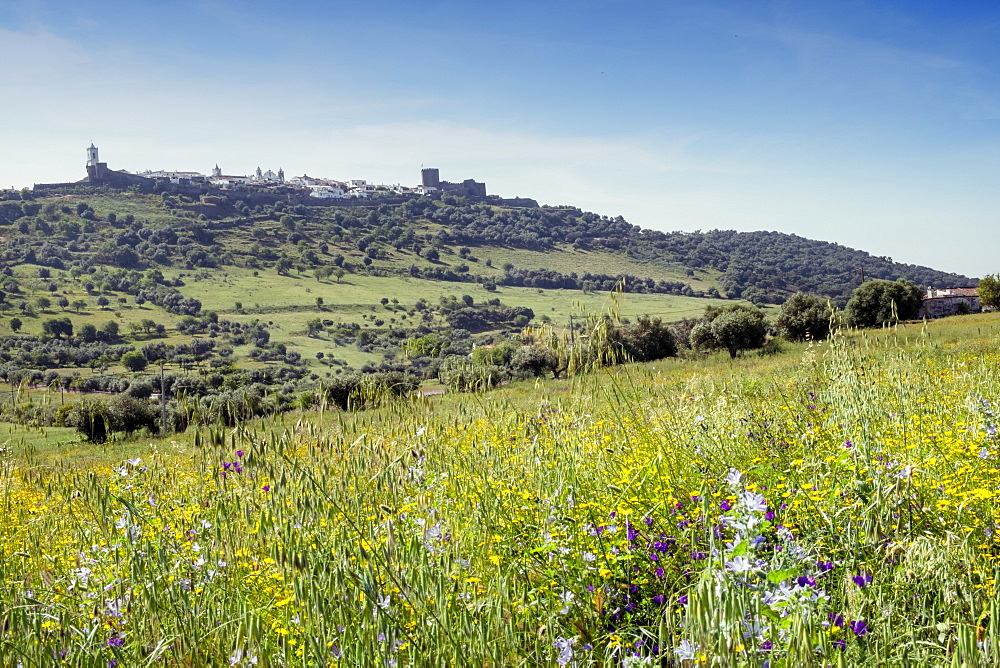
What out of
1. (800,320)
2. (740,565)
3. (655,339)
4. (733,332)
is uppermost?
(740,565)

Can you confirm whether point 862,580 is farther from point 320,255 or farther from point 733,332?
point 320,255

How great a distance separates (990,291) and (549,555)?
71377mm

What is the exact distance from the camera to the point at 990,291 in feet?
194

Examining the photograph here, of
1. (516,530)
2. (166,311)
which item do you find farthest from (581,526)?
(166,311)

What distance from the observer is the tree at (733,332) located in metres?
38.7

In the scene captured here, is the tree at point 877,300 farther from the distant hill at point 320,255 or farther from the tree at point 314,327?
the distant hill at point 320,255

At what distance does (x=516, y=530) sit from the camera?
11.7ft

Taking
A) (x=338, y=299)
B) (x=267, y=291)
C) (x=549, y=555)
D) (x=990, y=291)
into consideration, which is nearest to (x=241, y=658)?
(x=549, y=555)

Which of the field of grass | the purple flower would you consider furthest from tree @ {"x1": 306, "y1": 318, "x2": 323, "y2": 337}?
the purple flower

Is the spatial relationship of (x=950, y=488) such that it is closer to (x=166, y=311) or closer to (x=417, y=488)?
(x=417, y=488)

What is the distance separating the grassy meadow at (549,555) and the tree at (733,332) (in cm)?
3511

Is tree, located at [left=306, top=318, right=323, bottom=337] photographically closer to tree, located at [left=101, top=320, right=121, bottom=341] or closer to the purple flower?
tree, located at [left=101, top=320, right=121, bottom=341]

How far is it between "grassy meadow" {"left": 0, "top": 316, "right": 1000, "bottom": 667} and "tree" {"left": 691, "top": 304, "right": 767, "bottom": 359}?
115 feet

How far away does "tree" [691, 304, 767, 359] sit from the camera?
38688 mm
